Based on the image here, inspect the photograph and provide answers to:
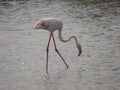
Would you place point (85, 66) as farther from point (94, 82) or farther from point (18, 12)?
point (18, 12)

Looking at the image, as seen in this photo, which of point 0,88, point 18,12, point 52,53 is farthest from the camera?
point 18,12

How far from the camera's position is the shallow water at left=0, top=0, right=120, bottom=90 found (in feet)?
25.3

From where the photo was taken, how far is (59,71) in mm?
8414

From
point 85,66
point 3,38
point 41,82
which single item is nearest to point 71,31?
point 3,38

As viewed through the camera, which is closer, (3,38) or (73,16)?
(3,38)

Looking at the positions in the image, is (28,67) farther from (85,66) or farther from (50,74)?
(85,66)

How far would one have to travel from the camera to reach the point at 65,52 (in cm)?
978

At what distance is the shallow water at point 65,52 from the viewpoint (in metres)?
7.71

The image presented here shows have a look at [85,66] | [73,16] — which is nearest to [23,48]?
[85,66]

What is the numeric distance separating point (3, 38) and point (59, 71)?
358 cm

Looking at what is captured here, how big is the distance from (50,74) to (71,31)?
164 inches

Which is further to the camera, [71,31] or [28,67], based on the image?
[71,31]

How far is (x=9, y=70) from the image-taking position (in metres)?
8.42

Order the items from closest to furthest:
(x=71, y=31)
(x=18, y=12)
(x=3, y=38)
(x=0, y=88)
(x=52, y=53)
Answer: (x=0, y=88) → (x=52, y=53) → (x=3, y=38) → (x=71, y=31) → (x=18, y=12)
